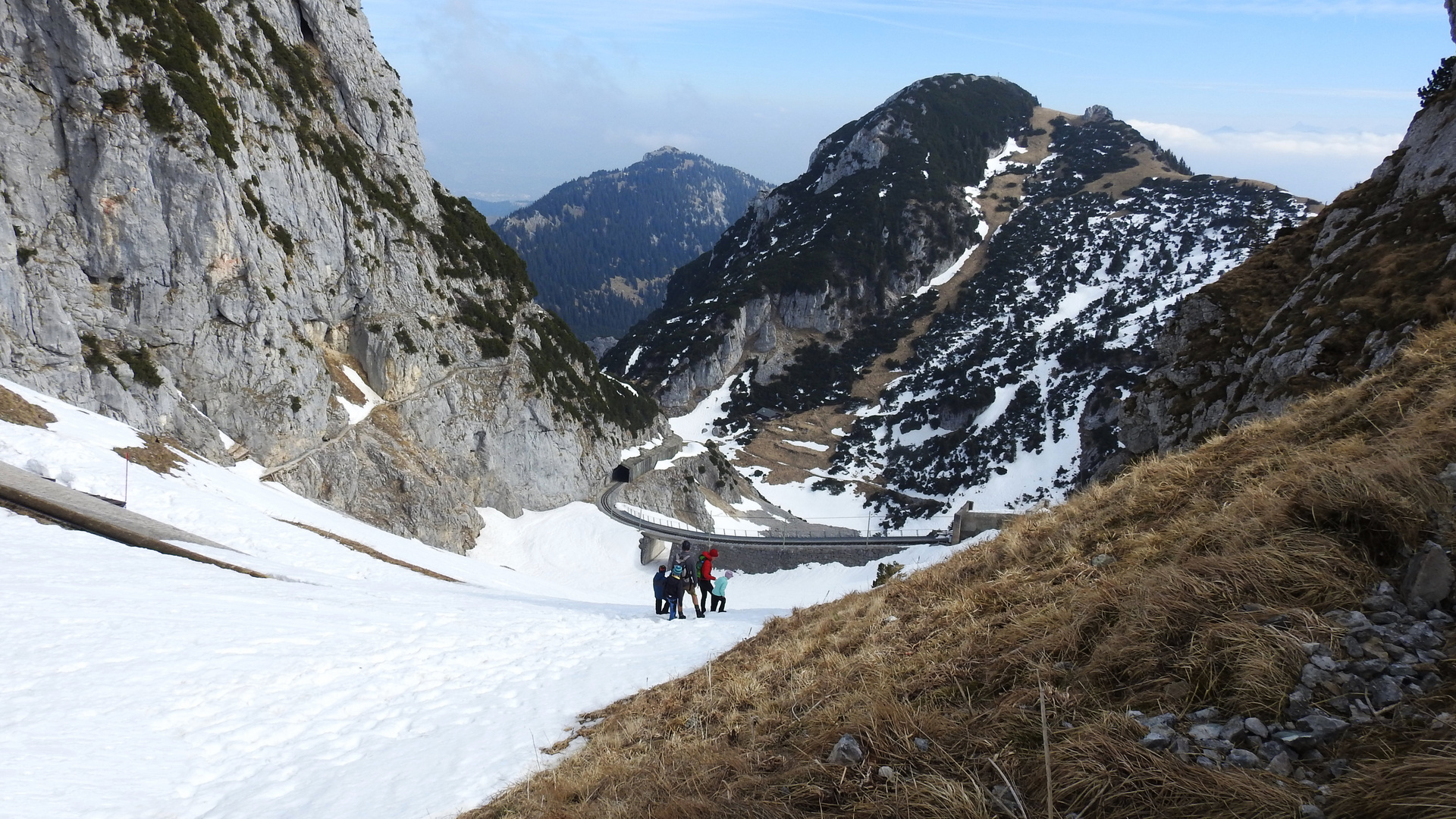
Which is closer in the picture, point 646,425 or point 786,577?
point 786,577

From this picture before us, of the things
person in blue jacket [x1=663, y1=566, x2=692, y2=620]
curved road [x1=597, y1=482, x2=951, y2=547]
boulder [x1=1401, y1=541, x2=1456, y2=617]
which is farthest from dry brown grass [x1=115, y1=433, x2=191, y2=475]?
boulder [x1=1401, y1=541, x2=1456, y2=617]

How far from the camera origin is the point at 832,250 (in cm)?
14050

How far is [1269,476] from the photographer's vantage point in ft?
20.6

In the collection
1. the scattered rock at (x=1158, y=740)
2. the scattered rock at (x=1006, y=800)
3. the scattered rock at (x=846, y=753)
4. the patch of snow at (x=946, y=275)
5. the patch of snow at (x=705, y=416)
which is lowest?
the scattered rock at (x=846, y=753)

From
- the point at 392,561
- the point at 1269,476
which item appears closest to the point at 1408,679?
the point at 1269,476

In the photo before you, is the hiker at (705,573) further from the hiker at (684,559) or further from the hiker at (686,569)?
the hiker at (684,559)

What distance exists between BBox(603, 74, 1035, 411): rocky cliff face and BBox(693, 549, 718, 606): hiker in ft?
330

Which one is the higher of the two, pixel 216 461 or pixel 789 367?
pixel 789 367

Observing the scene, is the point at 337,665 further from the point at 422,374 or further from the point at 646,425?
the point at 646,425

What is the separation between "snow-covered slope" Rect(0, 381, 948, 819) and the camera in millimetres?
7000

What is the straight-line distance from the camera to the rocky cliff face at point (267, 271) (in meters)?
30.5

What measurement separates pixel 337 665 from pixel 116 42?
1474 inches

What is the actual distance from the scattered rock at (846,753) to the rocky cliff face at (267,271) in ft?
114

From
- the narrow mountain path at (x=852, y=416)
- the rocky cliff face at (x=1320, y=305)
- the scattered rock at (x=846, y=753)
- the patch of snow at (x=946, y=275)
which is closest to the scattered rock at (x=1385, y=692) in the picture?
the scattered rock at (x=846, y=753)
